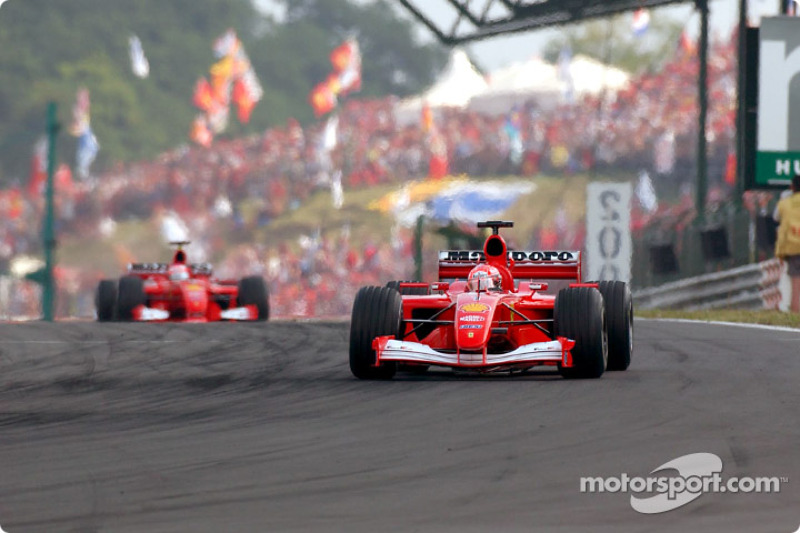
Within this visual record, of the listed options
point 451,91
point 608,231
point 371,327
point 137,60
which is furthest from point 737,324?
point 137,60

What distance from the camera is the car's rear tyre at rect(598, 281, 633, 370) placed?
452 inches

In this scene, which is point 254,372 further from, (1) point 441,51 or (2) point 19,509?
(1) point 441,51

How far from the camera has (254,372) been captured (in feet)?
39.3

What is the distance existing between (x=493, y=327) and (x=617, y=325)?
36.0 inches

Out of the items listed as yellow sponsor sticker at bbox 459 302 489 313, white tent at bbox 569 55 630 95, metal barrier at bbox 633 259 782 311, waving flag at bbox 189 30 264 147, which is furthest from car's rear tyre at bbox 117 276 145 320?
waving flag at bbox 189 30 264 147

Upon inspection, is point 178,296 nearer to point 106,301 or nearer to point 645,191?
point 106,301

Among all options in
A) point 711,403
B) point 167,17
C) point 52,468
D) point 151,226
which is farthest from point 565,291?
point 167,17

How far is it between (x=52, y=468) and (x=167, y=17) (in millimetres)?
58209

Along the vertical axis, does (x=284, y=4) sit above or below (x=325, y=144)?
above

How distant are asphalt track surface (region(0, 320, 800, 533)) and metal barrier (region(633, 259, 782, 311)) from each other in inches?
375

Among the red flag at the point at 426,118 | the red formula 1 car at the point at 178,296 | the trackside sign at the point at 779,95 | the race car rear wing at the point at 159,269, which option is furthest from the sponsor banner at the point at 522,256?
the red flag at the point at 426,118

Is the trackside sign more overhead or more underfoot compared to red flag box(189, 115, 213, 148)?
more underfoot

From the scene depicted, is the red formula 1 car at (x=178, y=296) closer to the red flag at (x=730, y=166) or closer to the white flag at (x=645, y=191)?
the white flag at (x=645, y=191)

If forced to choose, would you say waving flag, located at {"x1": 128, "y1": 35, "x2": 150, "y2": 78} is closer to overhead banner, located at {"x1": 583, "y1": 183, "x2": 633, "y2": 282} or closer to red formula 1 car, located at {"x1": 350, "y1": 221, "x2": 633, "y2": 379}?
overhead banner, located at {"x1": 583, "y1": 183, "x2": 633, "y2": 282}
